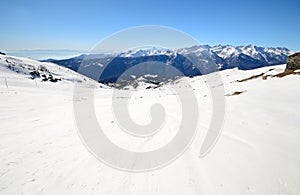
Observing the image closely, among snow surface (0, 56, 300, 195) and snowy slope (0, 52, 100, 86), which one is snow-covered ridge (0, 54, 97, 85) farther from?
snow surface (0, 56, 300, 195)

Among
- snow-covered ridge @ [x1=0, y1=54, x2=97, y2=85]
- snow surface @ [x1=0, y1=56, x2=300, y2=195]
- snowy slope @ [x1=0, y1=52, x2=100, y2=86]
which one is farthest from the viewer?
snow-covered ridge @ [x1=0, y1=54, x2=97, y2=85]

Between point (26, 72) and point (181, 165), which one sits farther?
point (26, 72)

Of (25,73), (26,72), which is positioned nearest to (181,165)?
(25,73)

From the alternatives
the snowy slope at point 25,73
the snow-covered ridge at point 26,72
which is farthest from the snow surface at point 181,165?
the snow-covered ridge at point 26,72

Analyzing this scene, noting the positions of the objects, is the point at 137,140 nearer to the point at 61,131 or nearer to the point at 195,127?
the point at 195,127

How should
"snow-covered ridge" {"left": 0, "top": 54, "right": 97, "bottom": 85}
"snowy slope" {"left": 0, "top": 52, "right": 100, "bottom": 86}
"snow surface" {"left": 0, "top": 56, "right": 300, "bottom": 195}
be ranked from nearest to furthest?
"snow surface" {"left": 0, "top": 56, "right": 300, "bottom": 195} < "snowy slope" {"left": 0, "top": 52, "right": 100, "bottom": 86} < "snow-covered ridge" {"left": 0, "top": 54, "right": 97, "bottom": 85}

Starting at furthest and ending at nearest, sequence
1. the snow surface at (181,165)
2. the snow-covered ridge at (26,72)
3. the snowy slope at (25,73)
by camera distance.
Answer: the snow-covered ridge at (26,72) → the snowy slope at (25,73) → the snow surface at (181,165)

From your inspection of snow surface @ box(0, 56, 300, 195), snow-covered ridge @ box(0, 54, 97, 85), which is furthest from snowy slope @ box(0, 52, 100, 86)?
snow surface @ box(0, 56, 300, 195)

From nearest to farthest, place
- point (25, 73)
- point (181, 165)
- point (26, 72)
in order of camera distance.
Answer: point (181, 165), point (25, 73), point (26, 72)

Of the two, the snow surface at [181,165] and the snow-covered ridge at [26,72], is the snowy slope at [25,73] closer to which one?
the snow-covered ridge at [26,72]

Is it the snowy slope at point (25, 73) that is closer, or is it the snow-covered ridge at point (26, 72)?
the snowy slope at point (25, 73)

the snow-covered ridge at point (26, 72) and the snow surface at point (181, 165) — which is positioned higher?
the snow surface at point (181, 165)

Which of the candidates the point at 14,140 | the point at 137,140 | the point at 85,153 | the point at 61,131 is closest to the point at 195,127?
the point at 137,140

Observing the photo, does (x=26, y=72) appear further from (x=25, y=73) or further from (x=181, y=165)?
(x=181, y=165)
